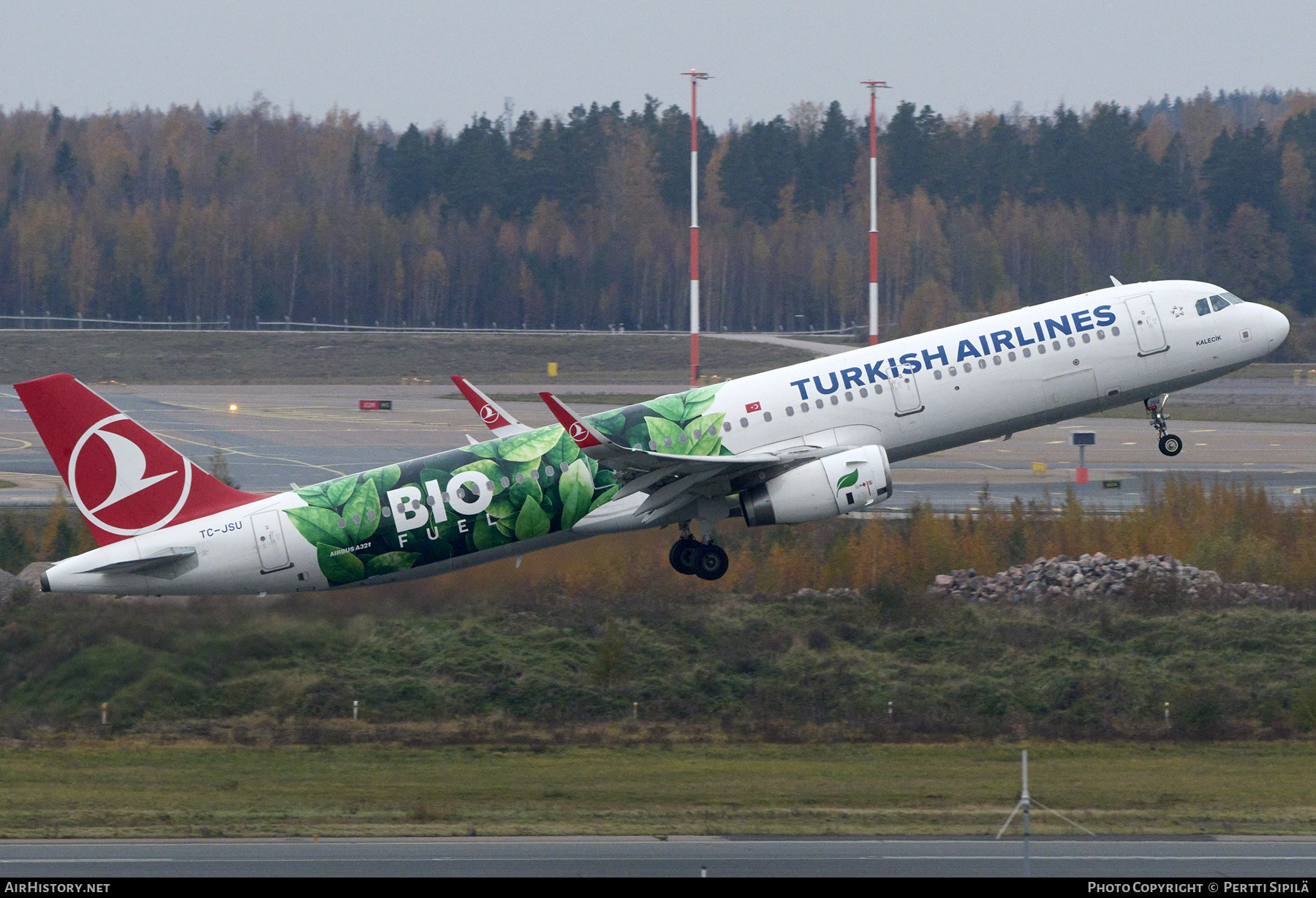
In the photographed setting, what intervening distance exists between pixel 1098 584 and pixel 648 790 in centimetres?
1979

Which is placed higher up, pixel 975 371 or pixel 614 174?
pixel 614 174

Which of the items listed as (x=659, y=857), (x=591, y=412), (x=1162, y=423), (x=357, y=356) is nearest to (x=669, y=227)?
(x=357, y=356)

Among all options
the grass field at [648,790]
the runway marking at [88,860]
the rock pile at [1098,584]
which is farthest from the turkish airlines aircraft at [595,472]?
the rock pile at [1098,584]

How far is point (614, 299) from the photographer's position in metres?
163

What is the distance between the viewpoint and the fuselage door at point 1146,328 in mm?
36281

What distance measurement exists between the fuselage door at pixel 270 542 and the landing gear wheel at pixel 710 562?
9275 mm

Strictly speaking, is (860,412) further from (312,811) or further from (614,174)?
(614,174)

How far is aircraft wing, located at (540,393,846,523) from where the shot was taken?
3312cm

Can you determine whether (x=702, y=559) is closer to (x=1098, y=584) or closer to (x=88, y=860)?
(x=88, y=860)

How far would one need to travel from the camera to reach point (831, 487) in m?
34.3

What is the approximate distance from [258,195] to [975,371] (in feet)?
520
